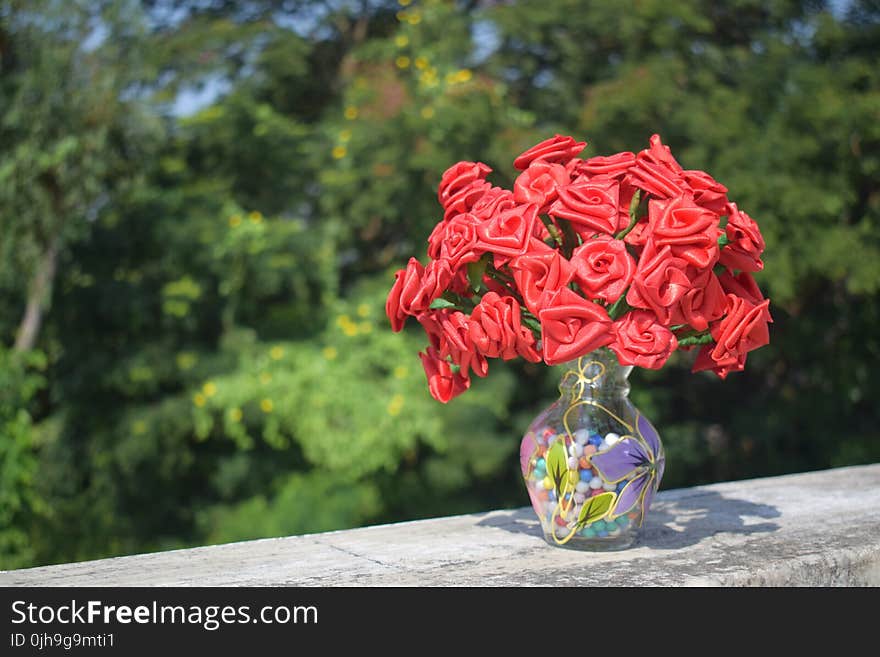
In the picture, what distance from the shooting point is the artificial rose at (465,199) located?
1725mm

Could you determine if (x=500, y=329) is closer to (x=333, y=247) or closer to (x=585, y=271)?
(x=585, y=271)

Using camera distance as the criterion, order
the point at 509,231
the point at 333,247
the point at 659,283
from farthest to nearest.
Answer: the point at 333,247
the point at 509,231
the point at 659,283

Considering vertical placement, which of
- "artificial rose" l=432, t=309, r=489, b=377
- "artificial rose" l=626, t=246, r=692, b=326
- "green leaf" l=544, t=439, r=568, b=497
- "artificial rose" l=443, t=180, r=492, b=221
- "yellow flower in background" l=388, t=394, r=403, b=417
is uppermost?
"artificial rose" l=443, t=180, r=492, b=221

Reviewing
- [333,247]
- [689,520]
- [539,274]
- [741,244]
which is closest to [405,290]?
[539,274]

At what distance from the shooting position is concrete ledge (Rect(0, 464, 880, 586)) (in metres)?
1.55

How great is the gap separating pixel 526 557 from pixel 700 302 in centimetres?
54

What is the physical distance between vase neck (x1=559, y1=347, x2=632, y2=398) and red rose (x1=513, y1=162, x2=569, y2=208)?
30 centimetres

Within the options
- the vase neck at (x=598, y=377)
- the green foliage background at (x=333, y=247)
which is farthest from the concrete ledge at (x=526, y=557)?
the green foliage background at (x=333, y=247)

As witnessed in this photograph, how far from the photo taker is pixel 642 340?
4.79ft

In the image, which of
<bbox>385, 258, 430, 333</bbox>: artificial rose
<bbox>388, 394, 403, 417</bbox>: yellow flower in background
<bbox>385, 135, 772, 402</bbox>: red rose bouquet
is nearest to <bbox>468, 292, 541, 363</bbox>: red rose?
<bbox>385, 135, 772, 402</bbox>: red rose bouquet

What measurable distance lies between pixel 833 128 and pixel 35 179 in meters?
3.97

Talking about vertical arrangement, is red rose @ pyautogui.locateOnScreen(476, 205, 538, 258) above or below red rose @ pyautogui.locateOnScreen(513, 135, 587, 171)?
below

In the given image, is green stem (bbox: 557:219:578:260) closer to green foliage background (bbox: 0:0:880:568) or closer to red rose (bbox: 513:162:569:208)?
red rose (bbox: 513:162:569:208)
